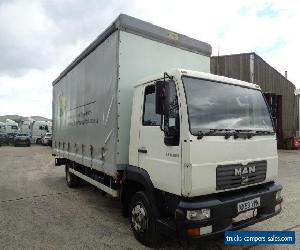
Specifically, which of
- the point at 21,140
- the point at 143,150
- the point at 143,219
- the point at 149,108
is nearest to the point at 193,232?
the point at 143,219

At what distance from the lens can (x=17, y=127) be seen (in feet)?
133

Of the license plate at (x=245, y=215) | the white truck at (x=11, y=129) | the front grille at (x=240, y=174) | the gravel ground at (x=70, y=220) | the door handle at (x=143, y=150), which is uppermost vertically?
the white truck at (x=11, y=129)

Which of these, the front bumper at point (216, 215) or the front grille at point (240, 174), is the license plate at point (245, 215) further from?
the front grille at point (240, 174)

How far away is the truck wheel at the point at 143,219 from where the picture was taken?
4613mm

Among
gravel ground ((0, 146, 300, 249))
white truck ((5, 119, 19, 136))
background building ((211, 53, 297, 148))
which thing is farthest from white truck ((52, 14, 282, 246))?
white truck ((5, 119, 19, 136))

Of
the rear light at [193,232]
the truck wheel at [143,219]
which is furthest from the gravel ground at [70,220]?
the rear light at [193,232]

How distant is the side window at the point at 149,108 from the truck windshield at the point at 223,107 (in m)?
0.70

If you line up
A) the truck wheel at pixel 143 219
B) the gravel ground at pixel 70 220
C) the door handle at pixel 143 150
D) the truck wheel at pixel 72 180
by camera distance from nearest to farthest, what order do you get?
the truck wheel at pixel 143 219 → the door handle at pixel 143 150 → the gravel ground at pixel 70 220 → the truck wheel at pixel 72 180

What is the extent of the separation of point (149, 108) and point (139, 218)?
1.67 metres

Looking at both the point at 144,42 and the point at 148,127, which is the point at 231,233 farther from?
the point at 144,42

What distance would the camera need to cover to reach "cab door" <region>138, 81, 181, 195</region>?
4.28 metres

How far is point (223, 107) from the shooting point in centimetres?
458

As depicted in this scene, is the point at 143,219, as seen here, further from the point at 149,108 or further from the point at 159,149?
the point at 149,108

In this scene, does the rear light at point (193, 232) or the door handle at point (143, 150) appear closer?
the rear light at point (193, 232)
